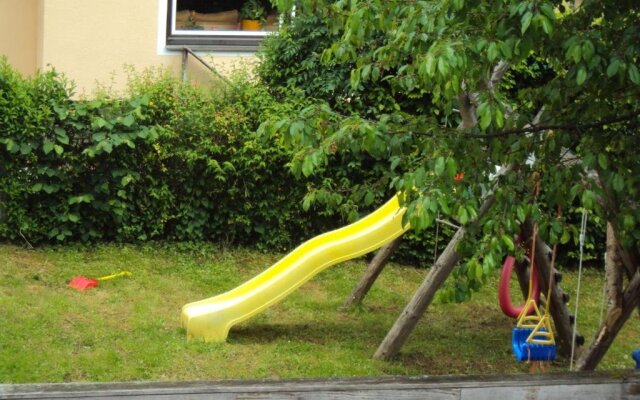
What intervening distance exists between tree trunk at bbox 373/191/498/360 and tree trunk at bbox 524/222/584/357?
822 millimetres

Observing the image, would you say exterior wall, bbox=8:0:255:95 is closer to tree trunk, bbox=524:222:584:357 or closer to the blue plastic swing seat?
tree trunk, bbox=524:222:584:357

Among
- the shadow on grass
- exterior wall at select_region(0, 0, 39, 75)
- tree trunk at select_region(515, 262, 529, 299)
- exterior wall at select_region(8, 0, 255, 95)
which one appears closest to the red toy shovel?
the shadow on grass

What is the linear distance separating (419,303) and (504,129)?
11.0ft

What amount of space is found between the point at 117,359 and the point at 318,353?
170 cm

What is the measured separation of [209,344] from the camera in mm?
8094

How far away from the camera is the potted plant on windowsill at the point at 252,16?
42.1ft

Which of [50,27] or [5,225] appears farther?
[50,27]

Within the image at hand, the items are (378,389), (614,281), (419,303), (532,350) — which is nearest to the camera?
(378,389)

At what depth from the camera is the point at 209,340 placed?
8.19 metres

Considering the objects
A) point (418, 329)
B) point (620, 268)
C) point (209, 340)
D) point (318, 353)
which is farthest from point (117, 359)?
point (620, 268)

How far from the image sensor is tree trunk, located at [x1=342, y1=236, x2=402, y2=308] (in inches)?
367

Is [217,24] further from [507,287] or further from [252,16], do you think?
[507,287]

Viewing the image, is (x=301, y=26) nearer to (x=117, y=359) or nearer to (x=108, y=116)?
(x=108, y=116)

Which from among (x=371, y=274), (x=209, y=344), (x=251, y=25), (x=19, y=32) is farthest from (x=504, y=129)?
(x=19, y=32)
